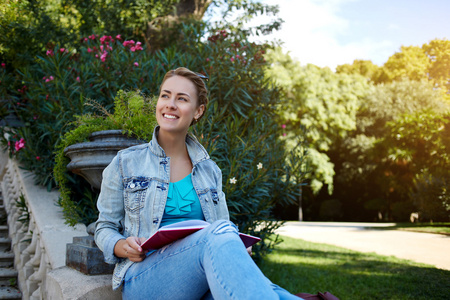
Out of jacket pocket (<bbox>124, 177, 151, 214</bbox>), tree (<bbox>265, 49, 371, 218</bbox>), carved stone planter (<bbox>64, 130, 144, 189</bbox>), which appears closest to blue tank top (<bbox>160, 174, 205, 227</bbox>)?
jacket pocket (<bbox>124, 177, 151, 214</bbox>)

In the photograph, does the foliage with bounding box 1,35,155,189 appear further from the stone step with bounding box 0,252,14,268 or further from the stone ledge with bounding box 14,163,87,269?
the stone step with bounding box 0,252,14,268

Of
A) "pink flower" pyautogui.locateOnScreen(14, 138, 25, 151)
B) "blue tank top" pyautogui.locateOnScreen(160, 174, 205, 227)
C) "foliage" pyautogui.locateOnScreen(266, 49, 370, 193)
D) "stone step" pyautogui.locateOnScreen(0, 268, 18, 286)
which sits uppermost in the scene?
"foliage" pyautogui.locateOnScreen(266, 49, 370, 193)

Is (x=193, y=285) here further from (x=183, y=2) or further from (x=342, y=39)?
(x=342, y=39)

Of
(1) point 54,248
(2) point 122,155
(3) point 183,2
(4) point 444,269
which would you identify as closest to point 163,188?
(2) point 122,155

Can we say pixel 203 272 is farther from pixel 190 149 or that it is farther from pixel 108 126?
pixel 108 126

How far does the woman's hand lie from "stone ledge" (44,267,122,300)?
35 centimetres

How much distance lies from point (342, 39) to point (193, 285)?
15632 mm

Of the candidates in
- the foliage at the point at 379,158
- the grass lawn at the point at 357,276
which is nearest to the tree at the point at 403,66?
the foliage at the point at 379,158

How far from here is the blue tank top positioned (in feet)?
6.38

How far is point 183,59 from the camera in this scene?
197 inches

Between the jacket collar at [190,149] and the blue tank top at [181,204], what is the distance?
0.50ft

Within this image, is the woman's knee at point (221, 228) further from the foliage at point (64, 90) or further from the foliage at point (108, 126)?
the foliage at point (64, 90)

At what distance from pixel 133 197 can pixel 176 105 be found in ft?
1.63

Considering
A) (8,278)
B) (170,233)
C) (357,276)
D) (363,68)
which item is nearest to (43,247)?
(8,278)
